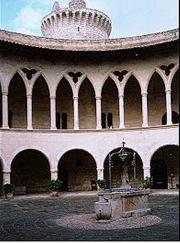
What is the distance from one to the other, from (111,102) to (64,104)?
296cm

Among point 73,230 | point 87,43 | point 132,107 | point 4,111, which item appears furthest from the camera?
point 132,107

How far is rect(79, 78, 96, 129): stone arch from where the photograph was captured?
24469 millimetres

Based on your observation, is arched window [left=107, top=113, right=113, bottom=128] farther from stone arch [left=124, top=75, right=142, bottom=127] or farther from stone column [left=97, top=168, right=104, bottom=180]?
stone column [left=97, top=168, right=104, bottom=180]

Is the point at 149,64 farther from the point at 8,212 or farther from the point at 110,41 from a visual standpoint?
the point at 8,212

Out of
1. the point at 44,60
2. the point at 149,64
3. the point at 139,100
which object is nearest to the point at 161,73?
the point at 149,64

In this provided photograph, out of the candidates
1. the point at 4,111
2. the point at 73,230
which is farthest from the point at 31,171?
the point at 73,230

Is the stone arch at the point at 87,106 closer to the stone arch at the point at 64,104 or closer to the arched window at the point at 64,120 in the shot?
the stone arch at the point at 64,104

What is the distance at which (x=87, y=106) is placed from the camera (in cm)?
2467

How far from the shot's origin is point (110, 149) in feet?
72.1

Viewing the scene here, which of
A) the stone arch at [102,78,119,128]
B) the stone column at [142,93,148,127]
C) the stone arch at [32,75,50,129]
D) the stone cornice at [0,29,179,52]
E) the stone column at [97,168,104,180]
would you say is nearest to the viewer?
the stone column at [142,93,148,127]

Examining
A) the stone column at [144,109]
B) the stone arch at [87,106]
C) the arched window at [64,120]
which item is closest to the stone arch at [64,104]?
the arched window at [64,120]

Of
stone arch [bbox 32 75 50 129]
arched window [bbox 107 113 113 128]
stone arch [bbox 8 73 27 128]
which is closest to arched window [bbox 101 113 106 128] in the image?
arched window [bbox 107 113 113 128]

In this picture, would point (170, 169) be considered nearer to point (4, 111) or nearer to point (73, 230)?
point (73, 230)

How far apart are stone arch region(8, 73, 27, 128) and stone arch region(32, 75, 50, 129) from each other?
760 mm
